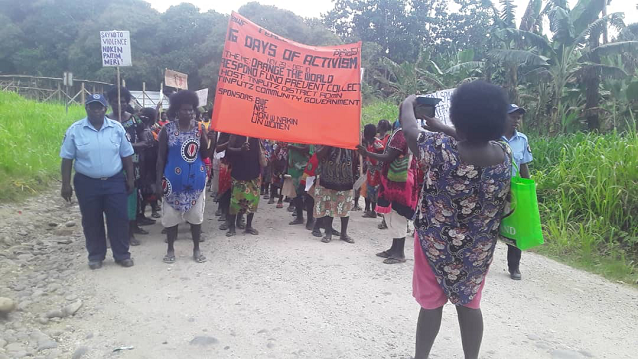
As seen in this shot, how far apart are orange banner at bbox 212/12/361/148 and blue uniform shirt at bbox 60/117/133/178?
3.55 ft

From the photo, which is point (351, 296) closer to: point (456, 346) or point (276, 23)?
point (456, 346)

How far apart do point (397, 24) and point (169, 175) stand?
99.3 feet

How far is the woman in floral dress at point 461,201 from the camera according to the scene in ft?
7.72

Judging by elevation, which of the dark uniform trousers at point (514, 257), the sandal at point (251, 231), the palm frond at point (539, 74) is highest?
the palm frond at point (539, 74)

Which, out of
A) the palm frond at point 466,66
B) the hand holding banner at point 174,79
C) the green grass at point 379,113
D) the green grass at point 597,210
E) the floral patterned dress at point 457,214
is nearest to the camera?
the floral patterned dress at point 457,214

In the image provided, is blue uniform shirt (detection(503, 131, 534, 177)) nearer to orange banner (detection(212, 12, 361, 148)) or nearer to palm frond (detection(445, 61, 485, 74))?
orange banner (detection(212, 12, 361, 148))

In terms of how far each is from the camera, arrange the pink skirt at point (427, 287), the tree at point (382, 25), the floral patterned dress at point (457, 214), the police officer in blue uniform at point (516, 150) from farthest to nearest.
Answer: the tree at point (382, 25) → the police officer in blue uniform at point (516, 150) → the pink skirt at point (427, 287) → the floral patterned dress at point (457, 214)

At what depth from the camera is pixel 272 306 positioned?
3996 mm

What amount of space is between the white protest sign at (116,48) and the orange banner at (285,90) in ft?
7.33

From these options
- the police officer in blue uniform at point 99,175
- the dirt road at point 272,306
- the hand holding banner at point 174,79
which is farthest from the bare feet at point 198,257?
the hand holding banner at point 174,79

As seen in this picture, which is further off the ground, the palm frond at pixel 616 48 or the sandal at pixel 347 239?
the palm frond at pixel 616 48

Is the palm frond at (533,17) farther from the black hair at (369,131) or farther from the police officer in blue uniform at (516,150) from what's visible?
the police officer in blue uniform at (516,150)

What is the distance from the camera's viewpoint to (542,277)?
5.25 metres

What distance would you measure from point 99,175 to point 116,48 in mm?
2907
